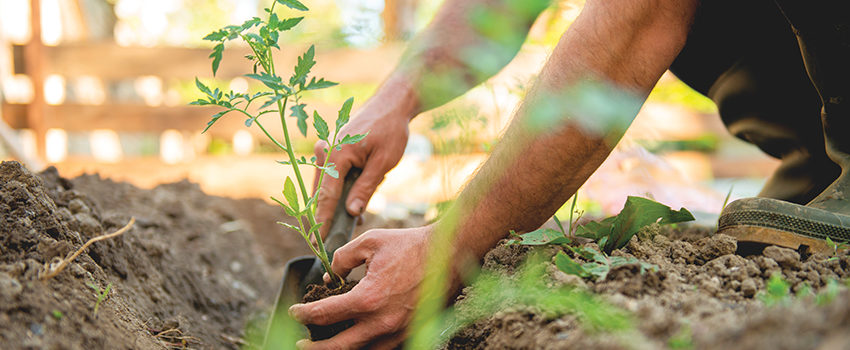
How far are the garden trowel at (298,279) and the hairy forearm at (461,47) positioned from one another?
1.21ft

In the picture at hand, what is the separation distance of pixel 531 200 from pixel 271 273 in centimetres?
197

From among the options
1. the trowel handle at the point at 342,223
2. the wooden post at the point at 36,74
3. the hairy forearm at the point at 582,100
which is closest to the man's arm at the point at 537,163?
the hairy forearm at the point at 582,100

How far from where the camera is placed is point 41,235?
122 centimetres

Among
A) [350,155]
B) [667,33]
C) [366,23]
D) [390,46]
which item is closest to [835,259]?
[667,33]

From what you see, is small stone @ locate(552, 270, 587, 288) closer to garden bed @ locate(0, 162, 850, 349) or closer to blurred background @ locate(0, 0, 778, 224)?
garden bed @ locate(0, 162, 850, 349)

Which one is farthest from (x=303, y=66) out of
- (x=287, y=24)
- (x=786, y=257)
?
(x=786, y=257)

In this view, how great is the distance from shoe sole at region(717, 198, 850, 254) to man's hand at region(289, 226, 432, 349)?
0.67m

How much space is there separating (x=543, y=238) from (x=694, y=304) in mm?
355

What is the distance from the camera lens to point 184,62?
521 cm

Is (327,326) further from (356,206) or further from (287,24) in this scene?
(287,24)

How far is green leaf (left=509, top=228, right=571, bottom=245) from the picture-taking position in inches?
47.8

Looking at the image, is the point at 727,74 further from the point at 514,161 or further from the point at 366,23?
the point at 366,23

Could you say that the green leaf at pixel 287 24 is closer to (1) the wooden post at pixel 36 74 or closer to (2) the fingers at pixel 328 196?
(2) the fingers at pixel 328 196

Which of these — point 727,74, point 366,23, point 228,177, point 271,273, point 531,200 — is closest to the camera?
point 531,200
